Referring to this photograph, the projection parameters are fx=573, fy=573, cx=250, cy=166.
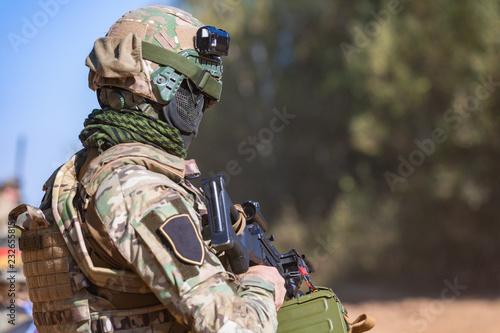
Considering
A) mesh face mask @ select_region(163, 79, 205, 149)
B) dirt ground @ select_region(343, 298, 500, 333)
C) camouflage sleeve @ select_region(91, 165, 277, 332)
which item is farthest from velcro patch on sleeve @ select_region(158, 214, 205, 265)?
dirt ground @ select_region(343, 298, 500, 333)

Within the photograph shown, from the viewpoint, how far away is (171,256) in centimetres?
163

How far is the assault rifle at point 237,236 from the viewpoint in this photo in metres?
1.86

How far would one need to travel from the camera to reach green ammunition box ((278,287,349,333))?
6.87ft

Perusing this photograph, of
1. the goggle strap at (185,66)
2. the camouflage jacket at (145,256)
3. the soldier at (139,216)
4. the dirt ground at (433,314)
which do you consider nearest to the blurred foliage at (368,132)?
the dirt ground at (433,314)

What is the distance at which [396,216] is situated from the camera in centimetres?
1120

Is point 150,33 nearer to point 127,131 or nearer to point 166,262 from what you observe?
point 127,131

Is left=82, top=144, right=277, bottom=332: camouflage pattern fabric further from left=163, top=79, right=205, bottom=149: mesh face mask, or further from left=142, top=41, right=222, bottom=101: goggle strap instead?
left=142, top=41, right=222, bottom=101: goggle strap

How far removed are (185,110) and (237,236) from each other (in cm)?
56

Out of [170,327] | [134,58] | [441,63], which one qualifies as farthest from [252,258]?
[441,63]

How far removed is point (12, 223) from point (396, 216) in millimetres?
9844

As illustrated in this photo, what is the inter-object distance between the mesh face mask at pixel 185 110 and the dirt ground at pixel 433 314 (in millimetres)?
6242

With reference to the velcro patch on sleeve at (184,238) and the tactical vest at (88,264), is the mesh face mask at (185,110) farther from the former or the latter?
the velcro patch on sleeve at (184,238)

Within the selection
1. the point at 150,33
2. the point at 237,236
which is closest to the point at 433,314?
the point at 237,236

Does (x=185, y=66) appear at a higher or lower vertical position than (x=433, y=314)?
lower
